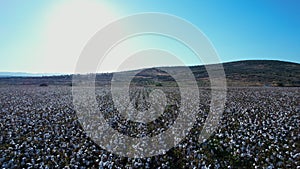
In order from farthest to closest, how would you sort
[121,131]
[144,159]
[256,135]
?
[121,131] → [256,135] → [144,159]

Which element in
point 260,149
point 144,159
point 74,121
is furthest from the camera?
point 74,121

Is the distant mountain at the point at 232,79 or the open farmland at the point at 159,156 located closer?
the open farmland at the point at 159,156

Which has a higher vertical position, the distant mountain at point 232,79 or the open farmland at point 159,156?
the distant mountain at point 232,79

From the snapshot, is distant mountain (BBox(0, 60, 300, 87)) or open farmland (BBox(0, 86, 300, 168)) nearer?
open farmland (BBox(0, 86, 300, 168))

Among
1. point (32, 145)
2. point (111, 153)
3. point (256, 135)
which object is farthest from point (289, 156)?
point (32, 145)

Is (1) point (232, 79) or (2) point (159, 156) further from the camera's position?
(1) point (232, 79)

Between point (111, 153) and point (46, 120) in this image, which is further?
point (46, 120)

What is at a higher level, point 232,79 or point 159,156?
point 232,79

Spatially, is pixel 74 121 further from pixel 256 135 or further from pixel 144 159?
pixel 256 135

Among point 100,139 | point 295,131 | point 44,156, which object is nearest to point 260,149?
point 295,131

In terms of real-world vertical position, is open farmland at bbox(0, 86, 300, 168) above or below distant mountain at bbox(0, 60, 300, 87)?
below
